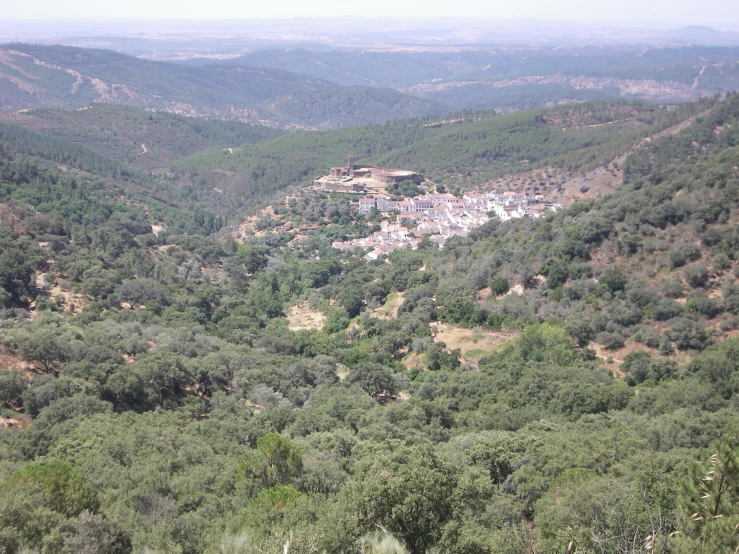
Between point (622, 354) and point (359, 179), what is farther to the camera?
point (359, 179)

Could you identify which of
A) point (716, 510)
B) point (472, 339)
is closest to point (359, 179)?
point (472, 339)

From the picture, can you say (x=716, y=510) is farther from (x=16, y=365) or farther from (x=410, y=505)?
(x=16, y=365)

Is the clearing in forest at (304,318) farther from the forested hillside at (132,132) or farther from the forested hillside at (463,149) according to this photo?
the forested hillside at (132,132)

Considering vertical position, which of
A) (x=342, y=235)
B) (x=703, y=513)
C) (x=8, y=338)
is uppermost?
(x=703, y=513)

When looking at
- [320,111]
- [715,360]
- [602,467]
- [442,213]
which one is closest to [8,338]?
[602,467]

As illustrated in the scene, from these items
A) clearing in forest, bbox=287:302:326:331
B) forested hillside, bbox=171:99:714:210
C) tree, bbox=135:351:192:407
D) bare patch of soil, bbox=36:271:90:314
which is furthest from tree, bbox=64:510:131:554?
forested hillside, bbox=171:99:714:210

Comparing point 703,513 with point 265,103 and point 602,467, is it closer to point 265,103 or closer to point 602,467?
point 602,467

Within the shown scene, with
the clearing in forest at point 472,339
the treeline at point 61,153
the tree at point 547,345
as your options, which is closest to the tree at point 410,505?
the tree at point 547,345
